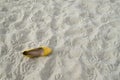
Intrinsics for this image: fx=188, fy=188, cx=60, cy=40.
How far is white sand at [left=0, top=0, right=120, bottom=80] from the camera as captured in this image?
6.29 ft

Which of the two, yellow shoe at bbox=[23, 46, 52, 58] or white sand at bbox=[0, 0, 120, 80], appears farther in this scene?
yellow shoe at bbox=[23, 46, 52, 58]

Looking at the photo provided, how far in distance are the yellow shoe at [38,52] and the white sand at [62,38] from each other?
0.05m

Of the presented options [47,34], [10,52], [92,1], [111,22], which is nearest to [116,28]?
[111,22]

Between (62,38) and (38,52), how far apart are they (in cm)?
36

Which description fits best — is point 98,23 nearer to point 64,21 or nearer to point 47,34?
point 64,21

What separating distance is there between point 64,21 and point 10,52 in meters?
0.84

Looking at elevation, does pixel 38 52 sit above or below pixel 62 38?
below

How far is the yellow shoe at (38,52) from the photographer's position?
6.68 feet

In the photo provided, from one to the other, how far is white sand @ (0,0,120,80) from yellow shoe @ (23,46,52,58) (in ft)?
0.16

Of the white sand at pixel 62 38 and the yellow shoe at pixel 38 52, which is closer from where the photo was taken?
the white sand at pixel 62 38

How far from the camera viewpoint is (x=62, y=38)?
7.44 feet

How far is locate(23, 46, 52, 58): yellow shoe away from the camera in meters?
2.04

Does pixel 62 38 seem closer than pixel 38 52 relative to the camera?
No

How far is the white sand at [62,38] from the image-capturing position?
1917 millimetres
